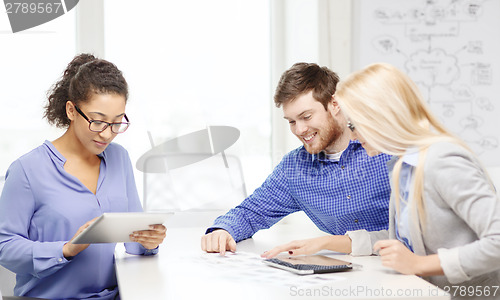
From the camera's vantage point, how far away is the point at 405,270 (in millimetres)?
1549

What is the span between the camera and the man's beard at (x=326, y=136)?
7.40 ft

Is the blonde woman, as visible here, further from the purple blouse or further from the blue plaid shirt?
the purple blouse

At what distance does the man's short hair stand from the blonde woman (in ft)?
1.94

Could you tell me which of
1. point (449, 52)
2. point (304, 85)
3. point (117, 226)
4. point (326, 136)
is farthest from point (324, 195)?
point (449, 52)

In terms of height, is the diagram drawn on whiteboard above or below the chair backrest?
above

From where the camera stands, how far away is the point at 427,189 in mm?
1541

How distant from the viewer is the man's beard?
226 cm

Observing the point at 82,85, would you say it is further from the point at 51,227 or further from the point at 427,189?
the point at 427,189

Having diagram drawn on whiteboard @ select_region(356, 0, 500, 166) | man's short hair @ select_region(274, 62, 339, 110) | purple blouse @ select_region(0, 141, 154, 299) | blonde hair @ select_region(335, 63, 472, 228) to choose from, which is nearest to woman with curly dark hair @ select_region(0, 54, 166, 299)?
purple blouse @ select_region(0, 141, 154, 299)

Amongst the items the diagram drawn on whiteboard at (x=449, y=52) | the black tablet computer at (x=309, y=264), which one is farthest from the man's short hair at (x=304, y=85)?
the diagram drawn on whiteboard at (x=449, y=52)

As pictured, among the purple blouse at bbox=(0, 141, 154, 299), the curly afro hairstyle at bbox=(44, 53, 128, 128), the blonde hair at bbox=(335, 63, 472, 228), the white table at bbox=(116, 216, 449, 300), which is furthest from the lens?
the curly afro hairstyle at bbox=(44, 53, 128, 128)

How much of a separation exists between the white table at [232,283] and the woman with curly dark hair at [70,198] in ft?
0.44
